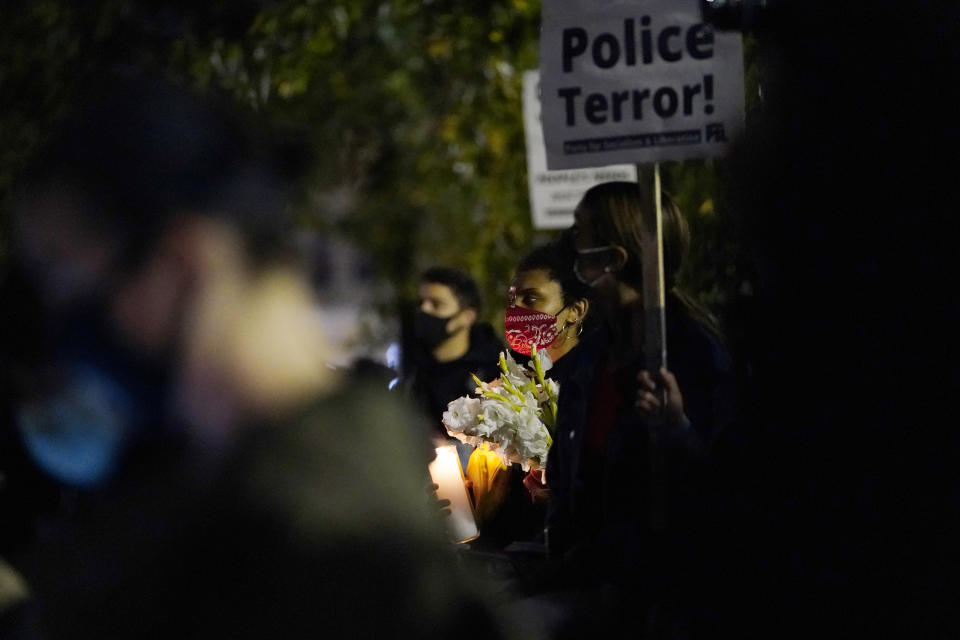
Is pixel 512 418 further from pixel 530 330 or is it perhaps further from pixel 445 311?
pixel 445 311

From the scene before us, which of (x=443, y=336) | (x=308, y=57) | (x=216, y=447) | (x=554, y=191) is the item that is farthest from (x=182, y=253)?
(x=308, y=57)

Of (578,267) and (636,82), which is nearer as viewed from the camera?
(578,267)

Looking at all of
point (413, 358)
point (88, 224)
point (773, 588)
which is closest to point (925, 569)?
point (773, 588)

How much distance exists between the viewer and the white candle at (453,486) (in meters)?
4.09

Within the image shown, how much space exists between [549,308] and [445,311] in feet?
9.51

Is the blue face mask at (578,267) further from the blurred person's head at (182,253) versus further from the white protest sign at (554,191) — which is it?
the white protest sign at (554,191)

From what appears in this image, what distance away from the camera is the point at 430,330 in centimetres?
754

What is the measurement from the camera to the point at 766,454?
11.8 feet

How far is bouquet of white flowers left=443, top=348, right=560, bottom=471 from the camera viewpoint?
167 inches

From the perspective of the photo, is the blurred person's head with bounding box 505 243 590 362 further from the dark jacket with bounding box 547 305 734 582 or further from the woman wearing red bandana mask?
the dark jacket with bounding box 547 305 734 582

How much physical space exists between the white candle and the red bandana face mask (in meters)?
0.54

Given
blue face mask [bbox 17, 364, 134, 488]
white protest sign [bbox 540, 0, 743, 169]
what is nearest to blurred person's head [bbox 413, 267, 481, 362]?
white protest sign [bbox 540, 0, 743, 169]

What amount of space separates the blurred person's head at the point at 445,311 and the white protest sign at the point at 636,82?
2.81 metres

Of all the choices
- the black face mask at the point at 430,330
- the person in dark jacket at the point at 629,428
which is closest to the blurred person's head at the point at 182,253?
the person in dark jacket at the point at 629,428
